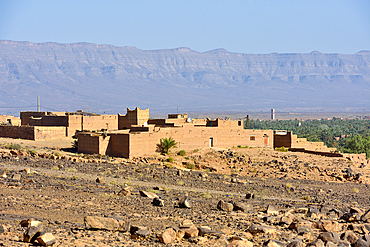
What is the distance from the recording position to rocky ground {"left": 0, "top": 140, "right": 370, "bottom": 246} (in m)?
12.0

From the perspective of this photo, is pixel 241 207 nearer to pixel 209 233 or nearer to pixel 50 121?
pixel 209 233

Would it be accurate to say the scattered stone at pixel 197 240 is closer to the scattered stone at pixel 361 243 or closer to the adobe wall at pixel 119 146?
the scattered stone at pixel 361 243

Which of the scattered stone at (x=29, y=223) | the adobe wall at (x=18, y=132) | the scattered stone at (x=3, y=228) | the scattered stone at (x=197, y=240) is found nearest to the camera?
the scattered stone at (x=3, y=228)

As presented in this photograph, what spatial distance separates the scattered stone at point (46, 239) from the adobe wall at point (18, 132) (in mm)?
28046

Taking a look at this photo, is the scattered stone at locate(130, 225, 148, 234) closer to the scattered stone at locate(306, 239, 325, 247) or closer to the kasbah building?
the scattered stone at locate(306, 239, 325, 247)

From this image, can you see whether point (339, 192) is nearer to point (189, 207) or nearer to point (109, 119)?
point (189, 207)

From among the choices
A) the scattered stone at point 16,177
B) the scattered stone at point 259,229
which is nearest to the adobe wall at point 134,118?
the scattered stone at point 16,177

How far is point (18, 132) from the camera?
38812 mm

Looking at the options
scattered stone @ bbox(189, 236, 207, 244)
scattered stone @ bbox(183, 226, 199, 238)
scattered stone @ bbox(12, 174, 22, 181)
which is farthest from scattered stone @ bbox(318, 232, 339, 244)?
scattered stone @ bbox(12, 174, 22, 181)

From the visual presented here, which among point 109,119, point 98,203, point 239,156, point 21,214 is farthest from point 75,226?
point 109,119

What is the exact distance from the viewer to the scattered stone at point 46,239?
10.7m

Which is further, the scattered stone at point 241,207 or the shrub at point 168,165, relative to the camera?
the shrub at point 168,165

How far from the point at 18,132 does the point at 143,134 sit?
12.6 meters

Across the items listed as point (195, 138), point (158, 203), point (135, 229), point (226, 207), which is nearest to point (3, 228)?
point (135, 229)
